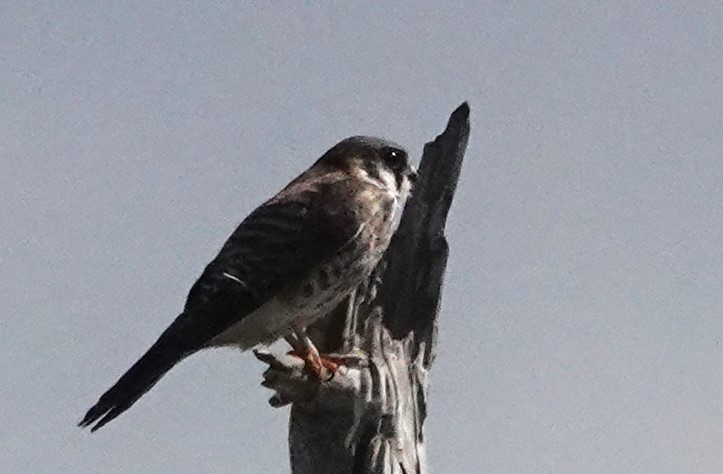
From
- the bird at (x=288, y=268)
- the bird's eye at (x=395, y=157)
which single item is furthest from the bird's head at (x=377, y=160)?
the bird at (x=288, y=268)

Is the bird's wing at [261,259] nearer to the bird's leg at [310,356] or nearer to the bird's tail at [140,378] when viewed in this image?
the bird's tail at [140,378]

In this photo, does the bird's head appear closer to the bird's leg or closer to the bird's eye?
the bird's eye

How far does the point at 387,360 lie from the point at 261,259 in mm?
1031

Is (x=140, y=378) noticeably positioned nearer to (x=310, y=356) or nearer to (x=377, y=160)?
(x=310, y=356)

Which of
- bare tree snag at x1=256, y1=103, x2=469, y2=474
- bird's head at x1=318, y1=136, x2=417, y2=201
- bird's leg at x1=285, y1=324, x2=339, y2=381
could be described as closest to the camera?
bare tree snag at x1=256, y1=103, x2=469, y2=474

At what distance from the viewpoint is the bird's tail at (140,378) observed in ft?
16.7

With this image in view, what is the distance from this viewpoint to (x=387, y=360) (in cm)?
530

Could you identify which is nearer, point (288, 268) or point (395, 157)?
point (288, 268)

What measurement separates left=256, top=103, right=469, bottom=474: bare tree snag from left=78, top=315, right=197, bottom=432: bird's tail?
39cm

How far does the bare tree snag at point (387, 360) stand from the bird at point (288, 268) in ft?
0.64

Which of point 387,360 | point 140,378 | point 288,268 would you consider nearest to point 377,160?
point 288,268

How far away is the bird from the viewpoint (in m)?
5.83

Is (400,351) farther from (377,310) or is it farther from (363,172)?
(363,172)

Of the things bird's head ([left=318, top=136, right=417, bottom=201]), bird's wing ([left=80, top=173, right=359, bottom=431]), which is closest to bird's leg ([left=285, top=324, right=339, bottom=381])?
bird's wing ([left=80, top=173, right=359, bottom=431])
